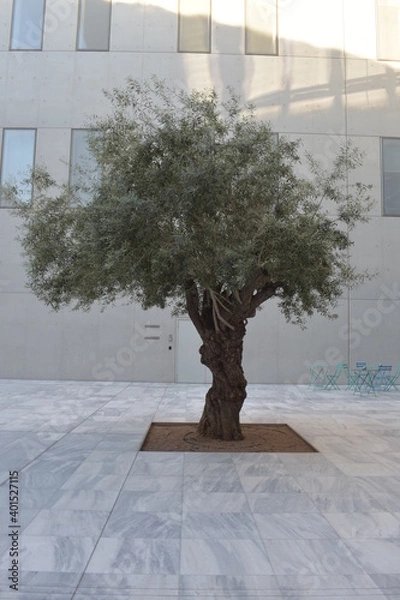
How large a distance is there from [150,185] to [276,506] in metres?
3.70

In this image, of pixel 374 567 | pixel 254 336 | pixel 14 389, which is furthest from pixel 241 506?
pixel 254 336

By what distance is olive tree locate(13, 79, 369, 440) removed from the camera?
5488 millimetres

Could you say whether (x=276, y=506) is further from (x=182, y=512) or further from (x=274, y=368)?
(x=274, y=368)

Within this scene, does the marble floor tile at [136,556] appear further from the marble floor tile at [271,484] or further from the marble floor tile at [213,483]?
the marble floor tile at [271,484]

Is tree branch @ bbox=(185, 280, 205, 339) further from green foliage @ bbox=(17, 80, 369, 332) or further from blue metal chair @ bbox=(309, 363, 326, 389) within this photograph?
blue metal chair @ bbox=(309, 363, 326, 389)

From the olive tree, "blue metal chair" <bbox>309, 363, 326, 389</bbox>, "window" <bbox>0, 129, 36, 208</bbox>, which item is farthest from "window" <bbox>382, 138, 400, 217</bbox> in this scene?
"window" <bbox>0, 129, 36, 208</bbox>

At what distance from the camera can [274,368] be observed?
1509 cm

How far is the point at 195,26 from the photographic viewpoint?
15.5 m

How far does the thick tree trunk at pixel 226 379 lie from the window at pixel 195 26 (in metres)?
11.9

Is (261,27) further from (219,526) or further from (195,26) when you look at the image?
(219,526)

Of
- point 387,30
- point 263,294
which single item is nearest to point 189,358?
point 263,294

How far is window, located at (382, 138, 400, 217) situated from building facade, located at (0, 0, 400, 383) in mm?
36

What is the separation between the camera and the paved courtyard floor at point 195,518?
3.09 meters

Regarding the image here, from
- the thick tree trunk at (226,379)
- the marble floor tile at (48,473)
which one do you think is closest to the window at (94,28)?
the thick tree trunk at (226,379)
